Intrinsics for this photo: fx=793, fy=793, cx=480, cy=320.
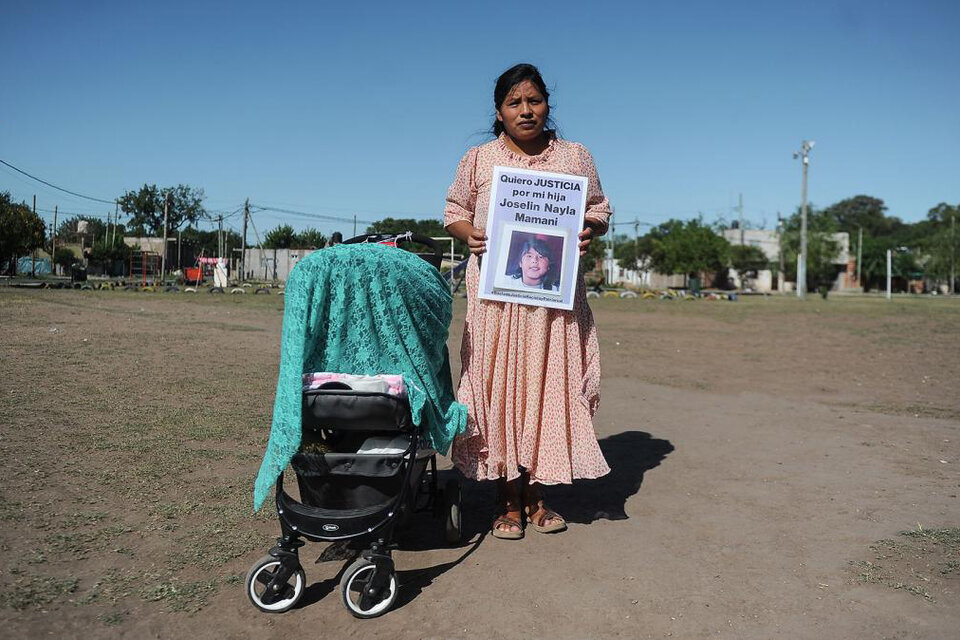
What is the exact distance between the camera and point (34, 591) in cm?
305

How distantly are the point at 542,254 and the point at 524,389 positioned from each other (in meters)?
0.72

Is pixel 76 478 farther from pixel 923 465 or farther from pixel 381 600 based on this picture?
pixel 923 465

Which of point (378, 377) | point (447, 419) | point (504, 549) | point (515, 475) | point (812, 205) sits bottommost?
point (504, 549)

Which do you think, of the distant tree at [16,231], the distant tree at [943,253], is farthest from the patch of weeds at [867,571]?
the distant tree at [943,253]

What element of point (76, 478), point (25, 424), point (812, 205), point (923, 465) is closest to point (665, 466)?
point (923, 465)

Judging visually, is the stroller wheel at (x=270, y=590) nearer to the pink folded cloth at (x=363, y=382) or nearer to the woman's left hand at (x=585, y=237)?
the pink folded cloth at (x=363, y=382)

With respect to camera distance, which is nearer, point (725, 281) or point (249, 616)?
point (249, 616)

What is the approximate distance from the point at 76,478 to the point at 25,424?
1533 millimetres

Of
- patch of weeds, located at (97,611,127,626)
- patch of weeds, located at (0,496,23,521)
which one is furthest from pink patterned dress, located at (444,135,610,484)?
patch of weeds, located at (0,496,23,521)

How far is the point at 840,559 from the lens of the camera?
3688 mm

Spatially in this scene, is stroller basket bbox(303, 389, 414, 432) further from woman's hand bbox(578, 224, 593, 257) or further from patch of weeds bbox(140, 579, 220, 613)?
woman's hand bbox(578, 224, 593, 257)

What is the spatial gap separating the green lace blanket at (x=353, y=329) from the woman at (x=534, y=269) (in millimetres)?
628

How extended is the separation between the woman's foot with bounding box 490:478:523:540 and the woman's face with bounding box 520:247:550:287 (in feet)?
3.54

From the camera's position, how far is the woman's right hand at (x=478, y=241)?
4089 mm
